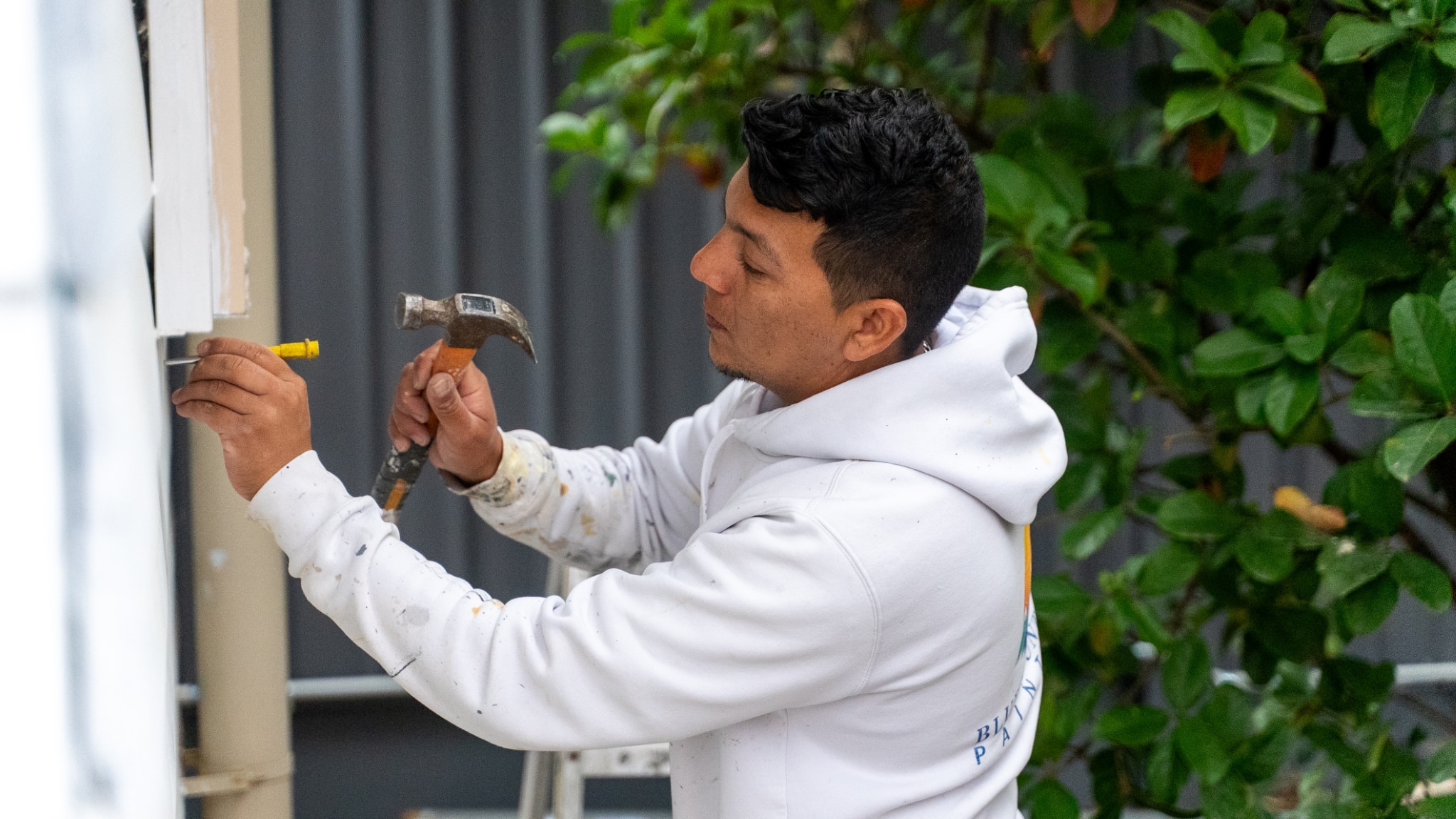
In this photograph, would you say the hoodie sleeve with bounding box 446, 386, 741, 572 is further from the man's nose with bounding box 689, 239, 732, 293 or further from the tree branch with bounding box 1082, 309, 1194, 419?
the tree branch with bounding box 1082, 309, 1194, 419

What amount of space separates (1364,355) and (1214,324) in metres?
0.58

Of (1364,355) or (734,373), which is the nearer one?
(734,373)

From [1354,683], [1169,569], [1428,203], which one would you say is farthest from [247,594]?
[1428,203]

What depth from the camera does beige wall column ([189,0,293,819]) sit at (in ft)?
5.15

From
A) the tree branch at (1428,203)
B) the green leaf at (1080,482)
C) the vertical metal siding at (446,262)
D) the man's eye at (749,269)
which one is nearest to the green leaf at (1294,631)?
the green leaf at (1080,482)

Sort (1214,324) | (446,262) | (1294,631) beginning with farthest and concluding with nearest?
(446,262) < (1214,324) < (1294,631)

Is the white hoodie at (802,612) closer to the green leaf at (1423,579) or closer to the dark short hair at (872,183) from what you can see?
the dark short hair at (872,183)

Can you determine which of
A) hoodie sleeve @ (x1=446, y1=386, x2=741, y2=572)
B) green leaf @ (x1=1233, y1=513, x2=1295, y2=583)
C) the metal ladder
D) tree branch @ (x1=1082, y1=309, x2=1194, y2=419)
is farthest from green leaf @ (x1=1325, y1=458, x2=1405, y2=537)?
the metal ladder

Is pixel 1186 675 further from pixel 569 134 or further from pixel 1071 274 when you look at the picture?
pixel 569 134

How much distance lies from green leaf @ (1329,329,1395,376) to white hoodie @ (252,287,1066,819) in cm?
46

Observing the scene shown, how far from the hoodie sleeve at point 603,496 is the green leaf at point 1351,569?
0.84 metres

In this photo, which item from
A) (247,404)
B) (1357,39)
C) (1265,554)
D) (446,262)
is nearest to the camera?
(247,404)

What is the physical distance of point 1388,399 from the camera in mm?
1419

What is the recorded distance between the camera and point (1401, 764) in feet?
5.48
